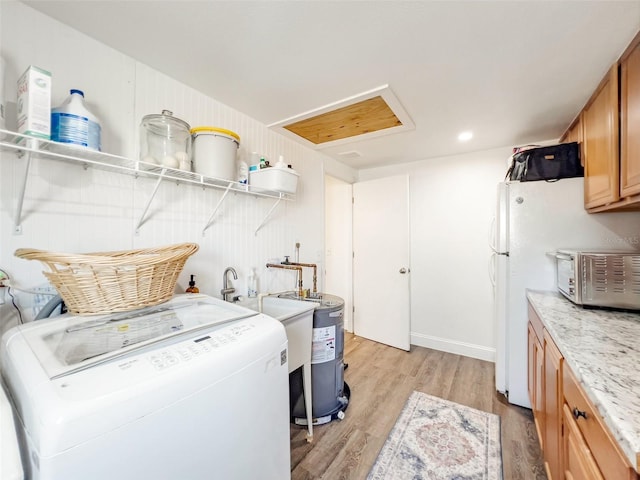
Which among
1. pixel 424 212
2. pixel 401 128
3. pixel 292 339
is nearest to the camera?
pixel 292 339

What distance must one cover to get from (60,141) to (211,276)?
0.95 meters

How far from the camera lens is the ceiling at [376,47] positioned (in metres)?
1.07

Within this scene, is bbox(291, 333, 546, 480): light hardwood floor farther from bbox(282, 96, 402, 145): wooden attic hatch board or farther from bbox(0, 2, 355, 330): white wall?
bbox(282, 96, 402, 145): wooden attic hatch board

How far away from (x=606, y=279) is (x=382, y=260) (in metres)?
1.91

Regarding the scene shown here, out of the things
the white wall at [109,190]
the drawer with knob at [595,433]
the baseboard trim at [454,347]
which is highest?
the white wall at [109,190]

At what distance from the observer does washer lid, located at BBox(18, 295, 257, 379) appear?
27.0 inches

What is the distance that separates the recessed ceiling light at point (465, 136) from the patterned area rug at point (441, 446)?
2.17m

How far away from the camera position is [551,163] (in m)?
1.84

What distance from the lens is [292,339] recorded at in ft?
Result: 5.06

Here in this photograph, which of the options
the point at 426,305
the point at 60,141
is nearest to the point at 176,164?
the point at 60,141

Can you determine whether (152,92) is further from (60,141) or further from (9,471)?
(9,471)

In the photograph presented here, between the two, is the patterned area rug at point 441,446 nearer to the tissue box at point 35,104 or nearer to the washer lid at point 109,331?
the washer lid at point 109,331

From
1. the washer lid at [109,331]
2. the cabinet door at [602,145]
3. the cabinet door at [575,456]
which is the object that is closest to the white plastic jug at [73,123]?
the washer lid at [109,331]

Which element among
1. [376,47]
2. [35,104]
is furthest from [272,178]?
[35,104]
